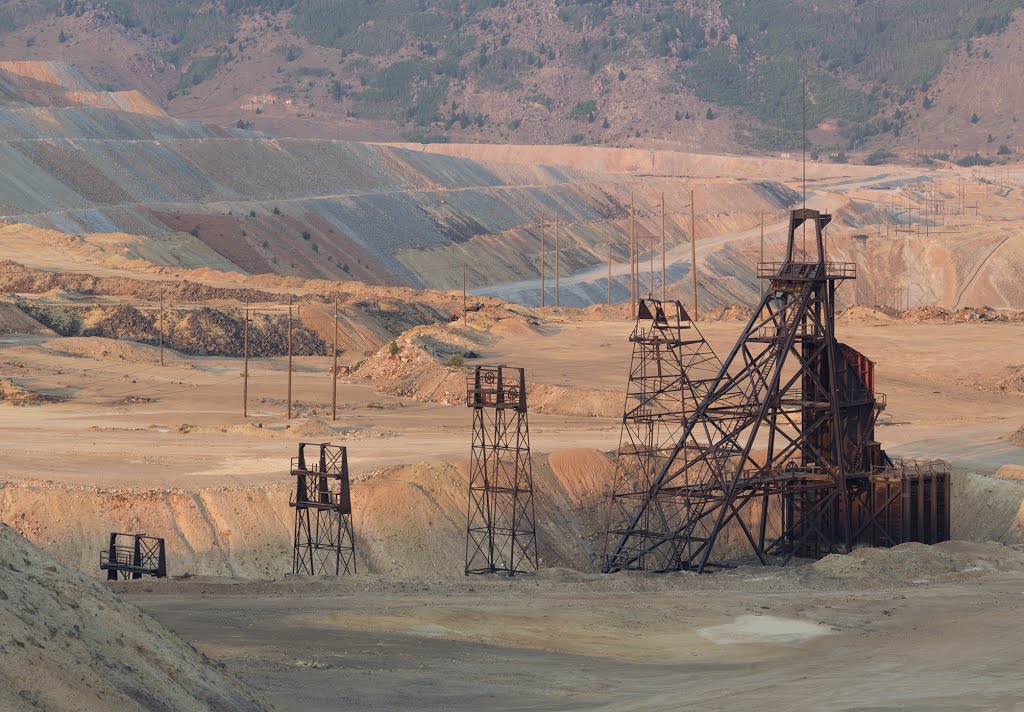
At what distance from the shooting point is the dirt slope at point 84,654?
67.2 ft

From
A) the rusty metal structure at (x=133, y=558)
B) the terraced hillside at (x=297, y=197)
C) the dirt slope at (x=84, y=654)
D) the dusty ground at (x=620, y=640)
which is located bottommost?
the dusty ground at (x=620, y=640)

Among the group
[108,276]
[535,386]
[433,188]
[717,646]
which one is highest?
[433,188]

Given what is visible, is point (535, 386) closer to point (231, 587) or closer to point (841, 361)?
point (841, 361)

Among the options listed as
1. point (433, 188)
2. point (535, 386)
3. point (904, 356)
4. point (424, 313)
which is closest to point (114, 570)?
point (535, 386)

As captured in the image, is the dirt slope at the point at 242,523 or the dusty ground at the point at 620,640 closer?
the dusty ground at the point at 620,640

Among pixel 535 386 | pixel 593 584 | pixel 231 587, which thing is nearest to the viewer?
pixel 231 587

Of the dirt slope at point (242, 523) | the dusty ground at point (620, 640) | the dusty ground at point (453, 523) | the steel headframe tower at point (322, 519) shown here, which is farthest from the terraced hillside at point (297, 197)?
the dusty ground at point (620, 640)

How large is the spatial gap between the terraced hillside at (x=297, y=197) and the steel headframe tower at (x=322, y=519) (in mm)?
80055

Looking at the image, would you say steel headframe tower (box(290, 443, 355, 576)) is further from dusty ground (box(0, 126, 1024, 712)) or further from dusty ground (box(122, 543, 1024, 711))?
dusty ground (box(122, 543, 1024, 711))

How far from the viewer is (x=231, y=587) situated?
126 ft

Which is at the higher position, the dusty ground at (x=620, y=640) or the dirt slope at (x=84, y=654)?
the dirt slope at (x=84, y=654)

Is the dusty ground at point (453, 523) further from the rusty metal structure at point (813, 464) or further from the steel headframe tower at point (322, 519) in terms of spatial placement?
the rusty metal structure at point (813, 464)

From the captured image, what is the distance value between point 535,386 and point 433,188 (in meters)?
96.8

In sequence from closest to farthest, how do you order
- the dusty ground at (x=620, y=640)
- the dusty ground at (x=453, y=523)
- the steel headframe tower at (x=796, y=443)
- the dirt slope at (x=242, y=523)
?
the dusty ground at (x=620, y=640), the dusty ground at (x=453, y=523), the dirt slope at (x=242, y=523), the steel headframe tower at (x=796, y=443)
